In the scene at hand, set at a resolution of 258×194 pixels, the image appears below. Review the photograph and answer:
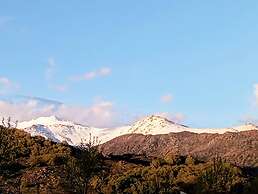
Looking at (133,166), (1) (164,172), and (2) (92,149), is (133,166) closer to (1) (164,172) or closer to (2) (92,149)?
(1) (164,172)

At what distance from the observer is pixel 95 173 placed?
63.4 metres

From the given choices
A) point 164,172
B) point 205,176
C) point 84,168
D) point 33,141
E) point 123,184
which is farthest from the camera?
point 33,141

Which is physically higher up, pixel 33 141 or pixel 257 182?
pixel 33 141

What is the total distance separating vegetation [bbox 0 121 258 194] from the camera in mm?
62594

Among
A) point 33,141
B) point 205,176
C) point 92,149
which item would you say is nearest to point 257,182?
point 205,176

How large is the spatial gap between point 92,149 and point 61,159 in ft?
119

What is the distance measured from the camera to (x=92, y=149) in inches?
2376

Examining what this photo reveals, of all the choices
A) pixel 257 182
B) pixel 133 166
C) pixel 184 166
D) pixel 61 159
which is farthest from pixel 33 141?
pixel 257 182

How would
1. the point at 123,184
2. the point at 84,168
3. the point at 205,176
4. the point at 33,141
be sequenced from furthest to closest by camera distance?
1. the point at 33,141
2. the point at 123,184
3. the point at 205,176
4. the point at 84,168

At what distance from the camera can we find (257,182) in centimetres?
7781

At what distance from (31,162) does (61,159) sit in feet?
16.6

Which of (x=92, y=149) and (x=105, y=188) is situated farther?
(x=105, y=188)

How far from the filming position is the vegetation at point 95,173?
205 feet

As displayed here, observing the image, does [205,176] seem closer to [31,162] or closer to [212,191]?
[212,191]
